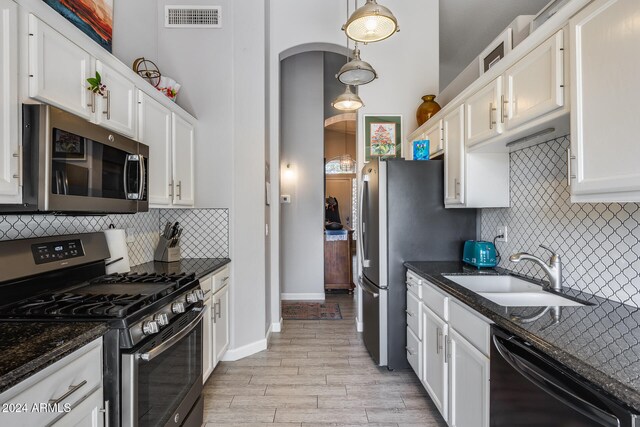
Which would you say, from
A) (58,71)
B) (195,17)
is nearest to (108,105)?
(58,71)

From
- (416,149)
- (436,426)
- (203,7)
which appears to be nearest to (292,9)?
(203,7)

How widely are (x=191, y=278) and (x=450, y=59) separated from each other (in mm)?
5002

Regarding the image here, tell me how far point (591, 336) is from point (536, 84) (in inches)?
43.4

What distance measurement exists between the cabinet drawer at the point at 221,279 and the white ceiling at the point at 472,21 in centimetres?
360

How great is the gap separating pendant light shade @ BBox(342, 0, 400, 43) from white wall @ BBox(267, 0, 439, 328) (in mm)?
1414

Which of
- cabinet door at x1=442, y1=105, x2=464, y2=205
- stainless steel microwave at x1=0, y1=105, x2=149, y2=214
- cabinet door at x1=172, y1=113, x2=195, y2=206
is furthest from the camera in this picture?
Result: cabinet door at x1=172, y1=113, x2=195, y2=206

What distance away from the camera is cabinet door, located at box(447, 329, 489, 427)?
151cm

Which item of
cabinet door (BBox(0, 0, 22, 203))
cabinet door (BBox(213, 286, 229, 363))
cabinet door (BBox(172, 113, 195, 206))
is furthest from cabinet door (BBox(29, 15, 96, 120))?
cabinet door (BBox(213, 286, 229, 363))

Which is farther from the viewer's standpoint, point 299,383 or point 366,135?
point 366,135

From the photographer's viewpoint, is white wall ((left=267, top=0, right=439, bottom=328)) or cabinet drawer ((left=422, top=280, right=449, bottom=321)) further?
white wall ((left=267, top=0, right=439, bottom=328))

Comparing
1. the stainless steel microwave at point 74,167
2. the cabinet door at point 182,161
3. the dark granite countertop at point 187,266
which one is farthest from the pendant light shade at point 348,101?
the stainless steel microwave at point 74,167

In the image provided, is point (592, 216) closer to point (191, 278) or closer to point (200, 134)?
point (191, 278)

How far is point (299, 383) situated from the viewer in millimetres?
2660

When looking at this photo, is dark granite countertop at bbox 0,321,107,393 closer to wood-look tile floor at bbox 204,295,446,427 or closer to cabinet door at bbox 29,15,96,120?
cabinet door at bbox 29,15,96,120
